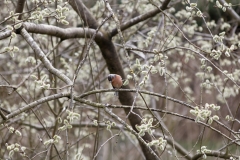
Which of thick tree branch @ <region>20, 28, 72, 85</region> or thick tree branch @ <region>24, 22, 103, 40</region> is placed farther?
thick tree branch @ <region>24, 22, 103, 40</region>

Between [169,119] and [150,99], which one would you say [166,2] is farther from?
[169,119]

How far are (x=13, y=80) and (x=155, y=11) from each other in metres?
2.80

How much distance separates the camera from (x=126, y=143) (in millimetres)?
9055

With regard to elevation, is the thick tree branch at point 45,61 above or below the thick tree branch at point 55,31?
below

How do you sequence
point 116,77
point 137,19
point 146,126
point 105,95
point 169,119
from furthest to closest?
point 169,119
point 105,95
point 137,19
point 116,77
point 146,126


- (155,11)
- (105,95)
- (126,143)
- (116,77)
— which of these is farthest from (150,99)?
(126,143)

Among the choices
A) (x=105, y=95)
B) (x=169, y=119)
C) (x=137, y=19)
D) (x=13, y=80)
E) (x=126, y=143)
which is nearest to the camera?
(x=137, y=19)

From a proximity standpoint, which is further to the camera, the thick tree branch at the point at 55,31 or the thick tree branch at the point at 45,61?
the thick tree branch at the point at 55,31

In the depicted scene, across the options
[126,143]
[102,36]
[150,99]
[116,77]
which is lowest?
[126,143]

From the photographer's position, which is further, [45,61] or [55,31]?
[55,31]

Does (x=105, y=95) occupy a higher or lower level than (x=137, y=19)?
lower

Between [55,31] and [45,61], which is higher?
[55,31]

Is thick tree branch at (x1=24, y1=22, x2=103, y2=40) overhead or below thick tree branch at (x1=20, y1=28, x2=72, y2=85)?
overhead

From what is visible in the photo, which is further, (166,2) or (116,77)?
(166,2)
